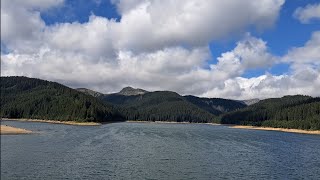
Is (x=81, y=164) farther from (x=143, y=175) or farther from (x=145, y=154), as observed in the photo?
(x=145, y=154)

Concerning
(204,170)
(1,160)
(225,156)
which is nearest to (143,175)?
(204,170)

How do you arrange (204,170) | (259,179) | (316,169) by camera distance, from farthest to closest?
1. (316,169)
2. (204,170)
3. (259,179)

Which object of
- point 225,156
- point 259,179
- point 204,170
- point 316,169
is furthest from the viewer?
point 225,156

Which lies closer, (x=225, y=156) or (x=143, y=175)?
(x=143, y=175)

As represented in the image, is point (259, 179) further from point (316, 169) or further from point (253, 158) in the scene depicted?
point (253, 158)

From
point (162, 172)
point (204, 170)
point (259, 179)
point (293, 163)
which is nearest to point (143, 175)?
point (162, 172)

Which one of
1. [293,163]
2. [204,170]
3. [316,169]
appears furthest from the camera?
[293,163]

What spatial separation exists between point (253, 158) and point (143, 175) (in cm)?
3931

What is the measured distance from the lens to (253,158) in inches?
3681

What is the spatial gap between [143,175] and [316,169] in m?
39.0

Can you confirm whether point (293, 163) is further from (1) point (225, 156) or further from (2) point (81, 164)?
(2) point (81, 164)

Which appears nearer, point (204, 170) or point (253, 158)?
point (204, 170)

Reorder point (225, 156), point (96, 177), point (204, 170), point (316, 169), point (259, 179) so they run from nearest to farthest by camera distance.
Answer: point (96, 177)
point (259, 179)
point (204, 170)
point (316, 169)
point (225, 156)

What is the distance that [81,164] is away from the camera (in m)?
73.0
